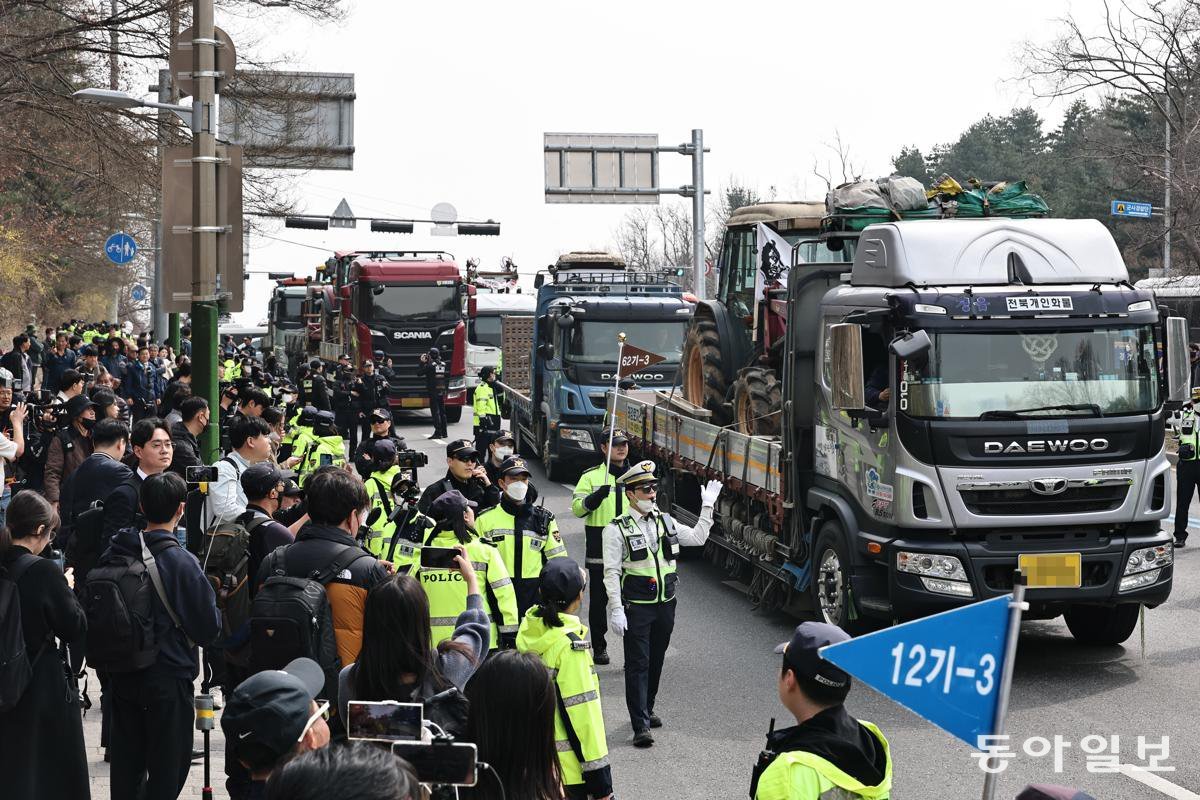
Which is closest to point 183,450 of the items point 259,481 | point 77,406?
point 77,406

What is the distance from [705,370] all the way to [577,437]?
6772 mm

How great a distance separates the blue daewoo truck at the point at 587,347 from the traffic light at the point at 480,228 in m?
21.5

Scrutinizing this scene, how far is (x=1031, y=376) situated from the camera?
10.7m

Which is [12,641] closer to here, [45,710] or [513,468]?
[45,710]

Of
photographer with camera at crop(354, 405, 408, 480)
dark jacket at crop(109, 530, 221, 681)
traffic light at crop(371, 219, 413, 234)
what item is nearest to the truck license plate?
photographer with camera at crop(354, 405, 408, 480)

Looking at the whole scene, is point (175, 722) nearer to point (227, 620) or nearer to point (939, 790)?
point (227, 620)

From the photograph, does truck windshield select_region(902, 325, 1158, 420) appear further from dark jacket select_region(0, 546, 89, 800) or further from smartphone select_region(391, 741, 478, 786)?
smartphone select_region(391, 741, 478, 786)

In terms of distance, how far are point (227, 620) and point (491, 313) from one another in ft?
118

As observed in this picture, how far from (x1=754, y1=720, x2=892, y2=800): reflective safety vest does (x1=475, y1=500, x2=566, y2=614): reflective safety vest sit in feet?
15.7

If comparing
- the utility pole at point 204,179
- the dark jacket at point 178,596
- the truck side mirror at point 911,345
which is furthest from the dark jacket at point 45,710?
the truck side mirror at point 911,345

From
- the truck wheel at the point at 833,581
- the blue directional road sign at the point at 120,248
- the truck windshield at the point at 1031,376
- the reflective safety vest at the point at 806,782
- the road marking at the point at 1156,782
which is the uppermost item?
the blue directional road sign at the point at 120,248

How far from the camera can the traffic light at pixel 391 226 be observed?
45.9 meters

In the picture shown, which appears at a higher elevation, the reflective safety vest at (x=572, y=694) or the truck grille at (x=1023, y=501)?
the truck grille at (x=1023, y=501)

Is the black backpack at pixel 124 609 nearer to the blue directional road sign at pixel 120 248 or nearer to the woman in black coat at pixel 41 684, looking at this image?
the woman in black coat at pixel 41 684
